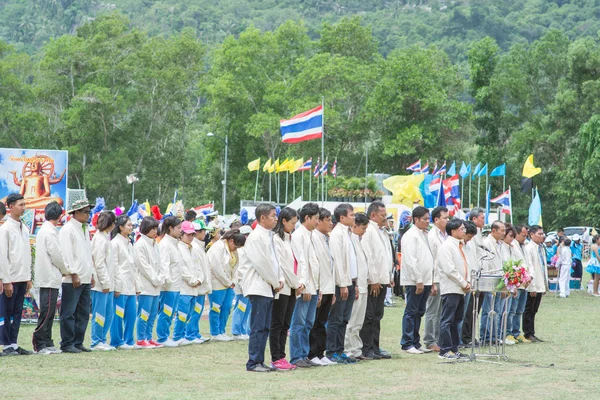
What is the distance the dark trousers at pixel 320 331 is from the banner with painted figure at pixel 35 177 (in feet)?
37.8

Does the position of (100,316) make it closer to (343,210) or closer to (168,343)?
(168,343)

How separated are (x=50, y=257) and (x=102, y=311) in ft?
4.07

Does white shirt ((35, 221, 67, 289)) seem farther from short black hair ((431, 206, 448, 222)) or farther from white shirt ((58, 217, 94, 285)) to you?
short black hair ((431, 206, 448, 222))

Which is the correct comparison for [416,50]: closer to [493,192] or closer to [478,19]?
[493,192]

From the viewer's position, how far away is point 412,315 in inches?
550

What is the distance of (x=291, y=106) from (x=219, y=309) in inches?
1800

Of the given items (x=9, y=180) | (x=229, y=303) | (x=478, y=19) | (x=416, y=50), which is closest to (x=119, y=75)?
(x=416, y=50)

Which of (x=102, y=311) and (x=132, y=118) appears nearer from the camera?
(x=102, y=311)

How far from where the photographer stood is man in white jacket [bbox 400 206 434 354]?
45.7 ft

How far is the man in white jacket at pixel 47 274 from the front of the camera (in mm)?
12633

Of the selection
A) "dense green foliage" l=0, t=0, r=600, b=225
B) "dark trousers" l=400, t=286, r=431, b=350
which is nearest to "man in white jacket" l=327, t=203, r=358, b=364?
"dark trousers" l=400, t=286, r=431, b=350

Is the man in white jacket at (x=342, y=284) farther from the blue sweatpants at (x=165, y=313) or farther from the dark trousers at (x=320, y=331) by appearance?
the blue sweatpants at (x=165, y=313)

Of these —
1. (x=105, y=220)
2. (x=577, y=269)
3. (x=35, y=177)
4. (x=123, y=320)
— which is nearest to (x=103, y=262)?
(x=105, y=220)

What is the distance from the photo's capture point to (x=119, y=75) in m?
61.9
